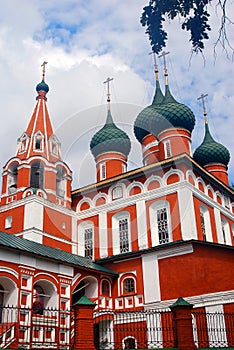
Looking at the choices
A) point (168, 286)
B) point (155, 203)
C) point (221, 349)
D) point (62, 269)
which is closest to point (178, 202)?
point (155, 203)

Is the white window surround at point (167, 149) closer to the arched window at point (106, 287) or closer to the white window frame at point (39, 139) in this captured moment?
the white window frame at point (39, 139)

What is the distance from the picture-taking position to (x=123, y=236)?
16484 millimetres

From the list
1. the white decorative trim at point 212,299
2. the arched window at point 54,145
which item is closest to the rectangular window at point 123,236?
the white decorative trim at point 212,299

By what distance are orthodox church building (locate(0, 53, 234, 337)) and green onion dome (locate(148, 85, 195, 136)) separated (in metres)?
0.05

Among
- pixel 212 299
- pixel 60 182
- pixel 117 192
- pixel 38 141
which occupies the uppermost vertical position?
pixel 38 141

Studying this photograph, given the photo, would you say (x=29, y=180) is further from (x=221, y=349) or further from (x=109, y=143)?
(x=221, y=349)

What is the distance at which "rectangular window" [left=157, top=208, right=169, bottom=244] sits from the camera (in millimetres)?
15333

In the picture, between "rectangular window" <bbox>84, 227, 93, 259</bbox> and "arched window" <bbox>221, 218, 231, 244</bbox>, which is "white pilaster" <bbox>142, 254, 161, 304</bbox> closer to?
"rectangular window" <bbox>84, 227, 93, 259</bbox>

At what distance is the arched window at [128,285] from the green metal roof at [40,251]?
534 mm

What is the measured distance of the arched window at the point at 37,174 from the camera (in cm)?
1700

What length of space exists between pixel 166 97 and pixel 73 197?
6.93 metres

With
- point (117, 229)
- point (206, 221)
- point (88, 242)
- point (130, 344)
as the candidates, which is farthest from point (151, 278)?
point (88, 242)

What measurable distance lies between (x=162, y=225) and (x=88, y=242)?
3491mm

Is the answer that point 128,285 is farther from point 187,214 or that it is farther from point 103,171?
point 103,171
